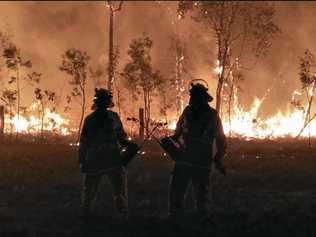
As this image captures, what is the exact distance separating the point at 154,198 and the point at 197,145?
3.35 metres

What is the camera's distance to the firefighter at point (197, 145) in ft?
33.0

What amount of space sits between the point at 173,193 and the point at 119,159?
3.22 ft

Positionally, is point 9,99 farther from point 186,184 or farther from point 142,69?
point 186,184

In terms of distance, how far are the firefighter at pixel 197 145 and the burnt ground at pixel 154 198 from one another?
518 millimetres

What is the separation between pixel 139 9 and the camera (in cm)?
4541

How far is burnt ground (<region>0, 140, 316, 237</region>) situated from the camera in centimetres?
1008

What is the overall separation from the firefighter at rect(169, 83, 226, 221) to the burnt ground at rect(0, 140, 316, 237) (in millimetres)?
518

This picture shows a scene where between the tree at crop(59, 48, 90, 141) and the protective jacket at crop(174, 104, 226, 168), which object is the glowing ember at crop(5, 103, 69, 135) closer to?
the tree at crop(59, 48, 90, 141)

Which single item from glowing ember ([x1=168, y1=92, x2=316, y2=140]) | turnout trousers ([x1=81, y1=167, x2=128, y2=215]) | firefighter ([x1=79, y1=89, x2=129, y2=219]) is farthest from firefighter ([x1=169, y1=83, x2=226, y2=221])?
glowing ember ([x1=168, y1=92, x2=316, y2=140])

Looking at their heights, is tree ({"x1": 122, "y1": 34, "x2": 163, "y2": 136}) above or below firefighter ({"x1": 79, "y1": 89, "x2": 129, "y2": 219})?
above

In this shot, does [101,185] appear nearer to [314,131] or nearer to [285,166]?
[285,166]

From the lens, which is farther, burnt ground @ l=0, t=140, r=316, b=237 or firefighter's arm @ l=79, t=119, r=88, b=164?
firefighter's arm @ l=79, t=119, r=88, b=164

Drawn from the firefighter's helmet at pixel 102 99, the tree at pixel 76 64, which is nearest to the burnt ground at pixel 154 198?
the firefighter's helmet at pixel 102 99

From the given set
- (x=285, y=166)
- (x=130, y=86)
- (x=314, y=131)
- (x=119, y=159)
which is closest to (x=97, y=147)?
(x=119, y=159)
